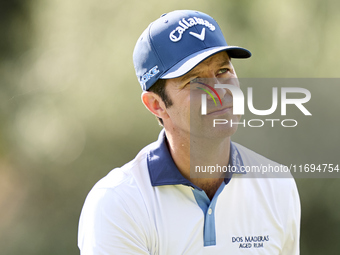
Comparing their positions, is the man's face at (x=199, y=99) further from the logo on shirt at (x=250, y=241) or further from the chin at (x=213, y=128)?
the logo on shirt at (x=250, y=241)

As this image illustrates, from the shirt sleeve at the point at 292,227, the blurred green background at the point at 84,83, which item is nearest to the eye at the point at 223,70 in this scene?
the shirt sleeve at the point at 292,227

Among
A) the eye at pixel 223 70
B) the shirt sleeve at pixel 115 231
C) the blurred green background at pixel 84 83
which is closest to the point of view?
the shirt sleeve at pixel 115 231

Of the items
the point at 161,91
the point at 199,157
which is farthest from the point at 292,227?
the point at 161,91

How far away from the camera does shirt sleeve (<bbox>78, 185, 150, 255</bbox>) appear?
5.18 feet

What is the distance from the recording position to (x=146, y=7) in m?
3.56

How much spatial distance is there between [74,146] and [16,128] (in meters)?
0.44

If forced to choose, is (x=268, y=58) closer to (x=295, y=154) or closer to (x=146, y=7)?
(x=295, y=154)

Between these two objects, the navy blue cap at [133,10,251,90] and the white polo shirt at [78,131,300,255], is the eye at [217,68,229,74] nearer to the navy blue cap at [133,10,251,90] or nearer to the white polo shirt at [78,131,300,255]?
the navy blue cap at [133,10,251,90]

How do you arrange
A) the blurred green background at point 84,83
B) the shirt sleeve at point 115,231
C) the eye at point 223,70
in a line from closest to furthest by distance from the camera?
1. the shirt sleeve at point 115,231
2. the eye at point 223,70
3. the blurred green background at point 84,83

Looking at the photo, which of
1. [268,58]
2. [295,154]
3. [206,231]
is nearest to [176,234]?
[206,231]

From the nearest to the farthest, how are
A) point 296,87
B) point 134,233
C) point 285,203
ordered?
point 134,233 < point 285,203 < point 296,87

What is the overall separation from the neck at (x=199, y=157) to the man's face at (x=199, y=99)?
37mm

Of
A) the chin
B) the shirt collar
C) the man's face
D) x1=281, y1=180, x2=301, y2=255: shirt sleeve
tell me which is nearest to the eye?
the man's face

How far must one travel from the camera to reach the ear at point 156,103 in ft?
5.88
